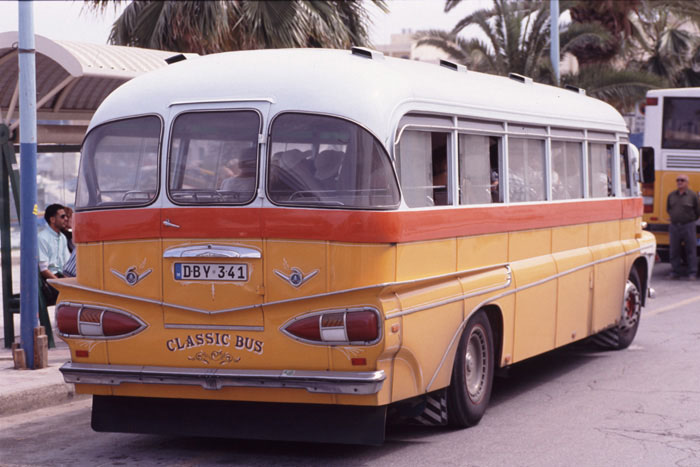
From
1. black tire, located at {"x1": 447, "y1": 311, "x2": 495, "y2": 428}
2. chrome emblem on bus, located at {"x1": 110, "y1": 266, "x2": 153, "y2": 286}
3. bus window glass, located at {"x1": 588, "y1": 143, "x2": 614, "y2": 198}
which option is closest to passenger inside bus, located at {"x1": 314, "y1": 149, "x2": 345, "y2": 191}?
chrome emblem on bus, located at {"x1": 110, "y1": 266, "x2": 153, "y2": 286}

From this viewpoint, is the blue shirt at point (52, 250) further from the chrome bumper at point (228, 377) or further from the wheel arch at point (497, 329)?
the wheel arch at point (497, 329)

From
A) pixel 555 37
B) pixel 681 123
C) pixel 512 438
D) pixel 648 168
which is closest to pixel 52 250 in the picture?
pixel 512 438

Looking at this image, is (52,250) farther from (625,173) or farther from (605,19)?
(605,19)

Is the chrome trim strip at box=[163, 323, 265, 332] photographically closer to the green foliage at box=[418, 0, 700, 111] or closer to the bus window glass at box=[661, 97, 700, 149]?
the bus window glass at box=[661, 97, 700, 149]

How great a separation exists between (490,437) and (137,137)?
310cm

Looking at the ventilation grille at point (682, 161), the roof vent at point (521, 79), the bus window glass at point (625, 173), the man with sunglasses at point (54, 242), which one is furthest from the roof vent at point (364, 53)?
the ventilation grille at point (682, 161)

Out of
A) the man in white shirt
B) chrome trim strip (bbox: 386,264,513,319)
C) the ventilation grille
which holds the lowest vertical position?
chrome trim strip (bbox: 386,264,513,319)

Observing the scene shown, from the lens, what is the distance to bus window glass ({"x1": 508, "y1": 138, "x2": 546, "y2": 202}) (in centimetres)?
905

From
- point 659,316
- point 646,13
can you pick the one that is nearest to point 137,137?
point 659,316

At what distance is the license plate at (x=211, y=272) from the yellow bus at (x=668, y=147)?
50.8 feet

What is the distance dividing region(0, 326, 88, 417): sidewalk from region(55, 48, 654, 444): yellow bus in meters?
2.01

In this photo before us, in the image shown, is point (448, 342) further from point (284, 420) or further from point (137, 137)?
point (137, 137)

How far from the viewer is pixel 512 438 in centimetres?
792

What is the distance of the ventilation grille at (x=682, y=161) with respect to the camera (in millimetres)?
21156
